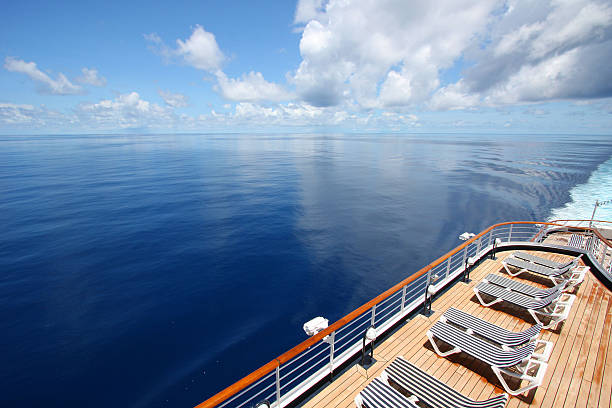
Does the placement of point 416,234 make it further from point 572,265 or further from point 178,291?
point 178,291

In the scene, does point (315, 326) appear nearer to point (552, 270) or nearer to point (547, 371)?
point (547, 371)

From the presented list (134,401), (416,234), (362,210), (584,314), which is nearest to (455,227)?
(416,234)

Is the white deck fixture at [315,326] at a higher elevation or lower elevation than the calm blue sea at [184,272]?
higher

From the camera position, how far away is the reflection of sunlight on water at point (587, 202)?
2803 cm

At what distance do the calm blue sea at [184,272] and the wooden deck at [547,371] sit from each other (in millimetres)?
5822

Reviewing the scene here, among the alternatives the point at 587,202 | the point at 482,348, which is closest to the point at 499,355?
the point at 482,348

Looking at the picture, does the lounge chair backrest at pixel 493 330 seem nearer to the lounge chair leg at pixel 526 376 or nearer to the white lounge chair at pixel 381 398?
the lounge chair leg at pixel 526 376

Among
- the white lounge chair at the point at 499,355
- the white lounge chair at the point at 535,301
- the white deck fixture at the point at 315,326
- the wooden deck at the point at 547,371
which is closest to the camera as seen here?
the white deck fixture at the point at 315,326

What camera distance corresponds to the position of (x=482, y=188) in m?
39.6

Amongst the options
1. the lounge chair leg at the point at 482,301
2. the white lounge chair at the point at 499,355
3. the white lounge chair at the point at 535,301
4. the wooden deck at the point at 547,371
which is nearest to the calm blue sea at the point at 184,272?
the wooden deck at the point at 547,371

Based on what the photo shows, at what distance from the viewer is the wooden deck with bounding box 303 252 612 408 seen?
5301 mm

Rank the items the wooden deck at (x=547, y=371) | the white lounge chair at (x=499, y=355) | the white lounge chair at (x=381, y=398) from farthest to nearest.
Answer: the wooden deck at (x=547, y=371)
the white lounge chair at (x=499, y=355)
the white lounge chair at (x=381, y=398)

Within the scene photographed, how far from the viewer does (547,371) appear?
5.89 metres

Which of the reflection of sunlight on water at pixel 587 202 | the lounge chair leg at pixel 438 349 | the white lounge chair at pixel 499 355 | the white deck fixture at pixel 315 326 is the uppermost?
the white deck fixture at pixel 315 326
